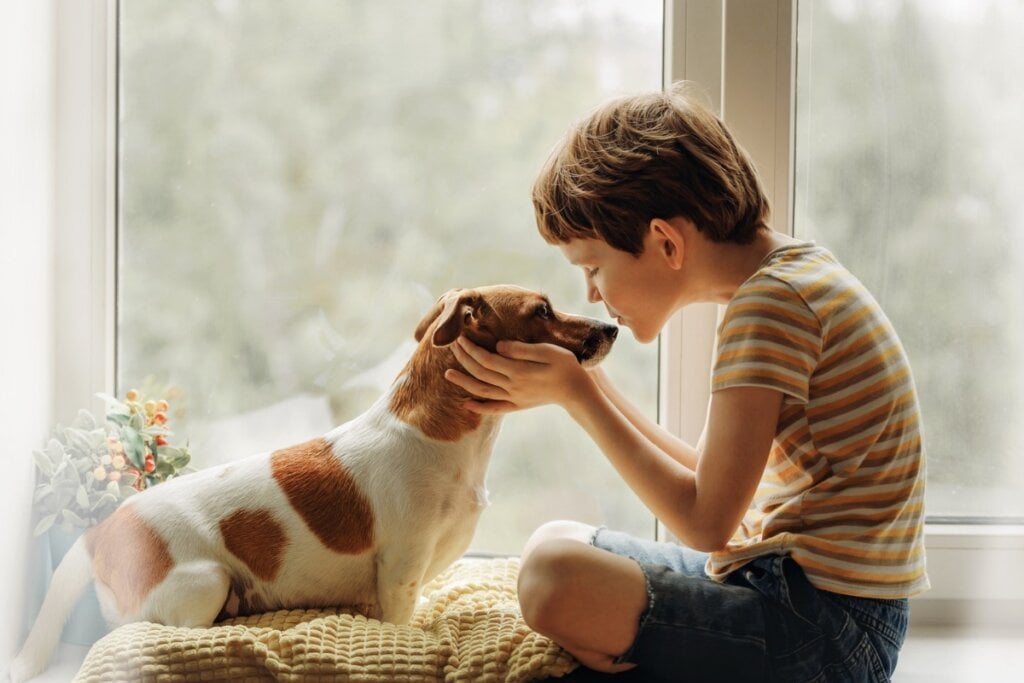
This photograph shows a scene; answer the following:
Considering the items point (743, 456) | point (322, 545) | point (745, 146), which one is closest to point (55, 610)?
point (322, 545)

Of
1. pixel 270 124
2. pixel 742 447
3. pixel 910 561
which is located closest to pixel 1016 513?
pixel 910 561

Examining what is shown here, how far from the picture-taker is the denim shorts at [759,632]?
1.12 m

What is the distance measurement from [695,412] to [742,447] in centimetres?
48

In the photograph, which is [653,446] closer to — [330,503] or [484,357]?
[484,357]

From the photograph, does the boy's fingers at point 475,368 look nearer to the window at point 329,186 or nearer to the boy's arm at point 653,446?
the boy's arm at point 653,446

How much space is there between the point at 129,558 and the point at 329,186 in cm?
68

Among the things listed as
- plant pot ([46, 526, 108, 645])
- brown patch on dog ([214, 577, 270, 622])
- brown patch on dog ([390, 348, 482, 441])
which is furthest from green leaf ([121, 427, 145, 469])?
brown patch on dog ([390, 348, 482, 441])

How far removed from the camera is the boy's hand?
127cm

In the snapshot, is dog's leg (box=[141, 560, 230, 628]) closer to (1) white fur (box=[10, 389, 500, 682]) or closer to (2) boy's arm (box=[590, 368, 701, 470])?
(1) white fur (box=[10, 389, 500, 682])

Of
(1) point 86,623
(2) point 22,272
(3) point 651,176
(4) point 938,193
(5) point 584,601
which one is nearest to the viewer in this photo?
(5) point 584,601

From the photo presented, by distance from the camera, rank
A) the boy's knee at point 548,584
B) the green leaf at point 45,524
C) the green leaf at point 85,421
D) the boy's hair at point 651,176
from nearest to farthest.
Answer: the boy's knee at point 548,584 → the boy's hair at point 651,176 → the green leaf at point 45,524 → the green leaf at point 85,421

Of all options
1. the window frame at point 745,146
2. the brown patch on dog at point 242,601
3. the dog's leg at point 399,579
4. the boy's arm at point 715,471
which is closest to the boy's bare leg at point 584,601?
the boy's arm at point 715,471

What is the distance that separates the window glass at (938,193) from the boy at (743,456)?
0.40 m

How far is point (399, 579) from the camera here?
129 cm
